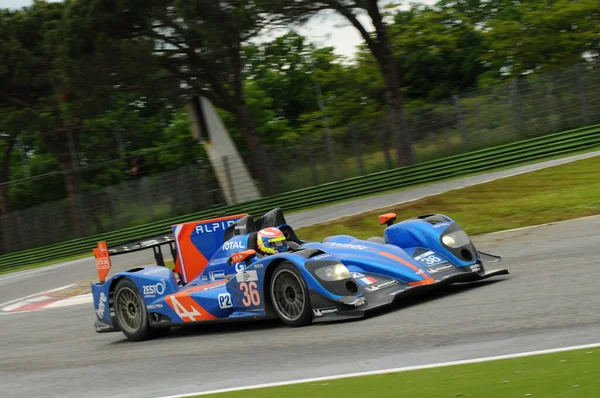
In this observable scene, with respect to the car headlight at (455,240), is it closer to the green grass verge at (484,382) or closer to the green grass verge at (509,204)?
the green grass verge at (484,382)

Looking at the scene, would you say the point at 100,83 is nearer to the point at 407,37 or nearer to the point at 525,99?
the point at 525,99

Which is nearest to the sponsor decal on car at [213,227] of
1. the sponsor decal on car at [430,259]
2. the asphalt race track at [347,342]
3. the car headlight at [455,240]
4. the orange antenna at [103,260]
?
the asphalt race track at [347,342]

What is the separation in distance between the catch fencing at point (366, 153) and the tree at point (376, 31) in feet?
1.06

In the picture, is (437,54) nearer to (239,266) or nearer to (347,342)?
(239,266)

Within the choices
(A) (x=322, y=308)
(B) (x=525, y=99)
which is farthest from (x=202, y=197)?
(A) (x=322, y=308)

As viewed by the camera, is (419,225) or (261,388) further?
(419,225)

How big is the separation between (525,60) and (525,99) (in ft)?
59.8

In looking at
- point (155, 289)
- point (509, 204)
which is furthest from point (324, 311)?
point (509, 204)

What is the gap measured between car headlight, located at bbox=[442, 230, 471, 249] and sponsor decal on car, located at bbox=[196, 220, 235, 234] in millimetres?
2570

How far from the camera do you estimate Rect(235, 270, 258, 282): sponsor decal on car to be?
335 inches

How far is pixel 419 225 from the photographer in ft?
29.5

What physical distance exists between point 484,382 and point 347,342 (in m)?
2.33

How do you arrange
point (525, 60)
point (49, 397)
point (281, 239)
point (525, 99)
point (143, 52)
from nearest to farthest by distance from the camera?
point (49, 397)
point (281, 239)
point (525, 99)
point (143, 52)
point (525, 60)

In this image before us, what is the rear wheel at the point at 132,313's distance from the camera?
985 centimetres
